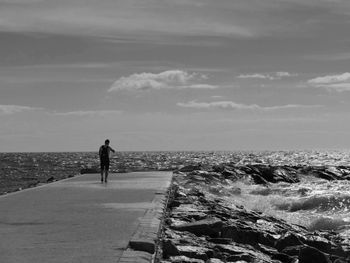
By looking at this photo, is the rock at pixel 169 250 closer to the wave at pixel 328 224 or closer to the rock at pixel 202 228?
the rock at pixel 202 228

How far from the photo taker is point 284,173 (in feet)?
127

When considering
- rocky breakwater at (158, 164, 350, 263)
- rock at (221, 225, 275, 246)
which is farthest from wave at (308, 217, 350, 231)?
rock at (221, 225, 275, 246)

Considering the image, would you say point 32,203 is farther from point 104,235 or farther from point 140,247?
point 140,247

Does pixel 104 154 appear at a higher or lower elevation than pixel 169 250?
higher

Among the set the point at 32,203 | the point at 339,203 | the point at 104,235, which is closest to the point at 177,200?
the point at 32,203

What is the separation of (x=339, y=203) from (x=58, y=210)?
14131 mm

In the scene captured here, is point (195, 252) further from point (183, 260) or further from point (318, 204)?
point (318, 204)

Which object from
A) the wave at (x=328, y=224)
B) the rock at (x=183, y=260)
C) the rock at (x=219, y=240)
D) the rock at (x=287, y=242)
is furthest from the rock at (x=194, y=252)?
the wave at (x=328, y=224)

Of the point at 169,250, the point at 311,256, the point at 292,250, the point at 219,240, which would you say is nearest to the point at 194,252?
the point at 169,250

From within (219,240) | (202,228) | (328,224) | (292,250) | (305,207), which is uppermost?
(202,228)

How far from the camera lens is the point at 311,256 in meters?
8.46

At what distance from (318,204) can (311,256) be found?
14236mm

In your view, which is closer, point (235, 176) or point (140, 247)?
point (140, 247)

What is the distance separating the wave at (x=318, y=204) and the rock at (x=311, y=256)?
12.6 meters
